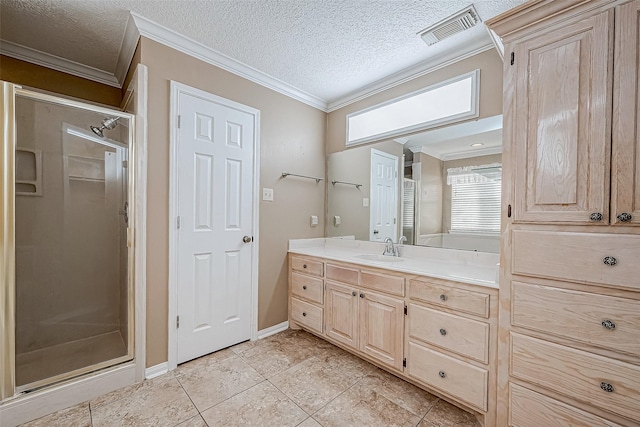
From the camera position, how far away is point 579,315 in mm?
1169

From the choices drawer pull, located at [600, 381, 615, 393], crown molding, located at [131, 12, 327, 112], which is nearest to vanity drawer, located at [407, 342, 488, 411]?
drawer pull, located at [600, 381, 615, 393]

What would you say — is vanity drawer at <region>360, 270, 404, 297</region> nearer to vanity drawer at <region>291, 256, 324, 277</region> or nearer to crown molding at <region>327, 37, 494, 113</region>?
vanity drawer at <region>291, 256, 324, 277</region>

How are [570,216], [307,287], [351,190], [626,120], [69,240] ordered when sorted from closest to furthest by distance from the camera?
[626,120] → [570,216] → [69,240] → [307,287] → [351,190]

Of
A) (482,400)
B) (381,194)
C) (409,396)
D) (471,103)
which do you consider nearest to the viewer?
(482,400)

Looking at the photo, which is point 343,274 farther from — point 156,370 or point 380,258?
point 156,370

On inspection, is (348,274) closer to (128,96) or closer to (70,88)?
(128,96)

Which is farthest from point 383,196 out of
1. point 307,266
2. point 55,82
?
point 55,82

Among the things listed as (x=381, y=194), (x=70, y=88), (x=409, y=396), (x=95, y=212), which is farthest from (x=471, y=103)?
(x=70, y=88)

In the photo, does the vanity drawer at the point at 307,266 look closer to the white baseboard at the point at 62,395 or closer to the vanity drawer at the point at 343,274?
the vanity drawer at the point at 343,274

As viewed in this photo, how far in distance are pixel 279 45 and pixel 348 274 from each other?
1.89 m

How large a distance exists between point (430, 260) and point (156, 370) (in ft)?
7.43

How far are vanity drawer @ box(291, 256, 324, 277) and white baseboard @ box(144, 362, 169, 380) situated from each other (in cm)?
129

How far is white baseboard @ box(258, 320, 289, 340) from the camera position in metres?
2.56

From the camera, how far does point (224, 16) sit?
1.78 metres
